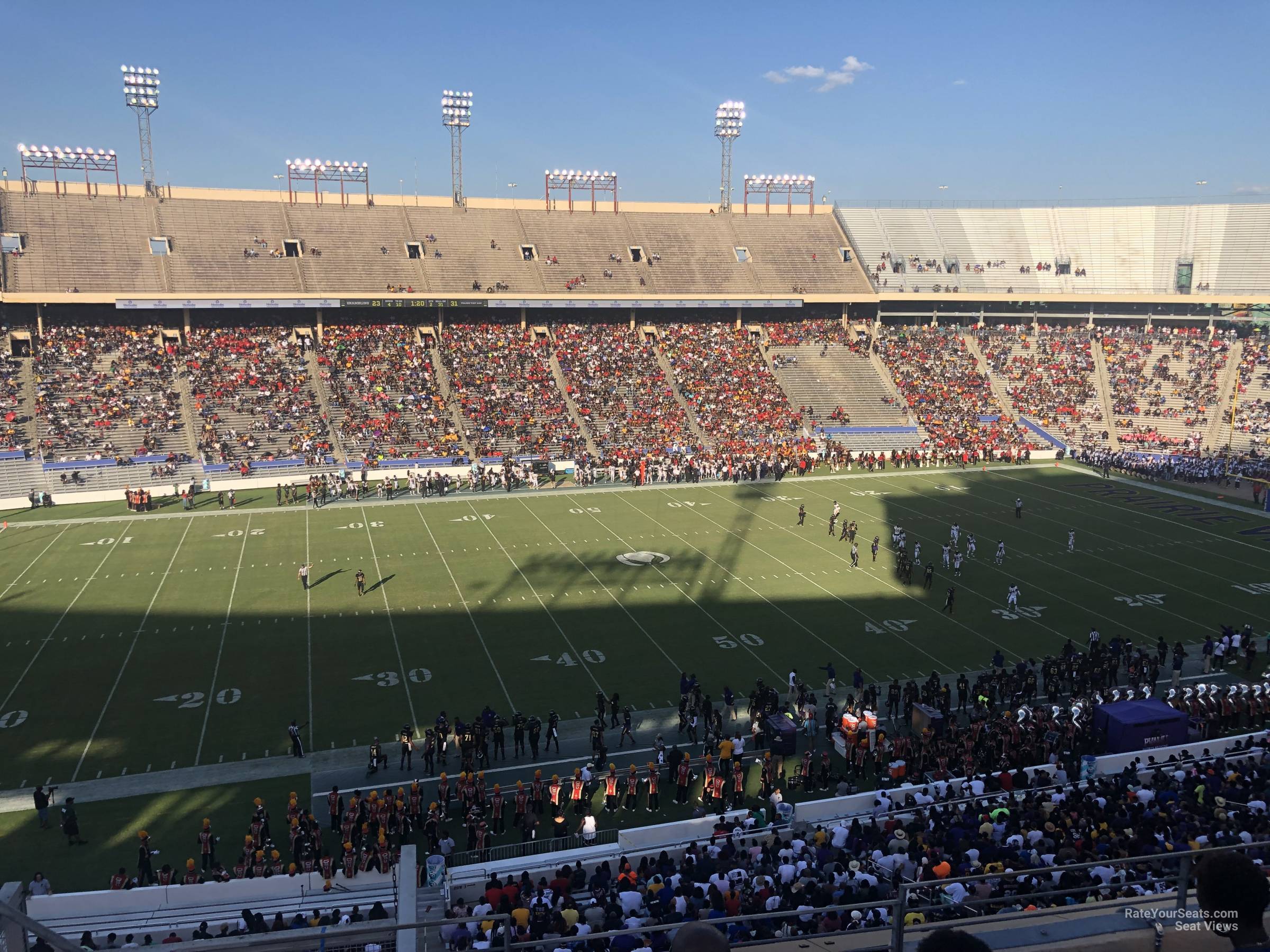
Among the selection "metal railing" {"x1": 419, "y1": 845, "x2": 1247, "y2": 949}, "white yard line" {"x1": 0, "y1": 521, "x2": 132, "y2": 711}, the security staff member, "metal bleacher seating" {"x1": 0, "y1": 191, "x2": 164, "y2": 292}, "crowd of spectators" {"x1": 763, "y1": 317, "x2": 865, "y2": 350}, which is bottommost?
the security staff member

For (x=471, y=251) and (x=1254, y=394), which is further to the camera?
(x=471, y=251)

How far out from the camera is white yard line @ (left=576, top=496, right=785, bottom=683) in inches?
987

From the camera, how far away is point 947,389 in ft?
209

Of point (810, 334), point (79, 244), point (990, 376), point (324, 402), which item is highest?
point (79, 244)

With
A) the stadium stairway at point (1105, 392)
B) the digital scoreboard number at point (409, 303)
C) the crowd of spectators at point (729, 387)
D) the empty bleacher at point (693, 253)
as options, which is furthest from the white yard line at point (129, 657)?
the stadium stairway at point (1105, 392)

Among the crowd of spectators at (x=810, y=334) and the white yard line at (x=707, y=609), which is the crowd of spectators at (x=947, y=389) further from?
the white yard line at (x=707, y=609)

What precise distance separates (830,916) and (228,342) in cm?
5354

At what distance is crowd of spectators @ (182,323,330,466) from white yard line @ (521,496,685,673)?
1513cm

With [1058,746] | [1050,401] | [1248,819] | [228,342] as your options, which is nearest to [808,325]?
[1050,401]

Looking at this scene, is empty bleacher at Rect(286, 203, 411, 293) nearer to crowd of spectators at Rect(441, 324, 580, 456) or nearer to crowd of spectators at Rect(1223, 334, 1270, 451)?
crowd of spectators at Rect(441, 324, 580, 456)

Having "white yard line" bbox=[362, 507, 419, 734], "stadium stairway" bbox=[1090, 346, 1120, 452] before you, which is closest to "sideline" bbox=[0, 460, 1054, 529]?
"white yard line" bbox=[362, 507, 419, 734]

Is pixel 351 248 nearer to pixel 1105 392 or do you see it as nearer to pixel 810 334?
pixel 810 334

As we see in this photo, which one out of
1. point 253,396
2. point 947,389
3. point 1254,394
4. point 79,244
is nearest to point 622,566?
point 253,396

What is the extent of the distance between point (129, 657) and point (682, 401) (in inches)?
1494
